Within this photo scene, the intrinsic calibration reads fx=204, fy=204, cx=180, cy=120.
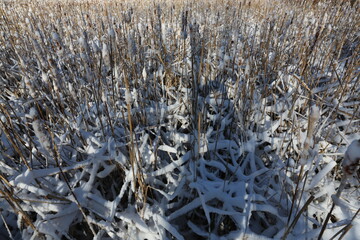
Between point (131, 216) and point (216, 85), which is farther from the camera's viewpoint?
point (216, 85)

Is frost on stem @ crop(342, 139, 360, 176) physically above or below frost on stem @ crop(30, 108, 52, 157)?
above

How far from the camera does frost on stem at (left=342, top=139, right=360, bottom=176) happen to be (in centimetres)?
36

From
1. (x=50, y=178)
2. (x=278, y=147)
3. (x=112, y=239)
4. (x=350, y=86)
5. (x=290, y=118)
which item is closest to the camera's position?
(x=112, y=239)

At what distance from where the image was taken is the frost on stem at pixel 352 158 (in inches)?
14.0

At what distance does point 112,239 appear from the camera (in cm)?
76

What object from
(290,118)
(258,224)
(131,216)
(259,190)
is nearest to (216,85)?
(290,118)

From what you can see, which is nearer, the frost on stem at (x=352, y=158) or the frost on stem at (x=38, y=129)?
the frost on stem at (x=352, y=158)

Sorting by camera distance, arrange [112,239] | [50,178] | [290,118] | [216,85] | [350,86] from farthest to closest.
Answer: [216,85] → [350,86] → [290,118] → [50,178] → [112,239]

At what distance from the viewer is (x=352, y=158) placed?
0.36 meters

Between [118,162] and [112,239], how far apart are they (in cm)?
29

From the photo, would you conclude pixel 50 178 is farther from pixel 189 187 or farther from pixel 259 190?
pixel 259 190

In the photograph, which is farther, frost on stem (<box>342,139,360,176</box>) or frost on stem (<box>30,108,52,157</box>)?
frost on stem (<box>30,108,52,157</box>)

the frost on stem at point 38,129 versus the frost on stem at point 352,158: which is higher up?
the frost on stem at point 352,158

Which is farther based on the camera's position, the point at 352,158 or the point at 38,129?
the point at 38,129
